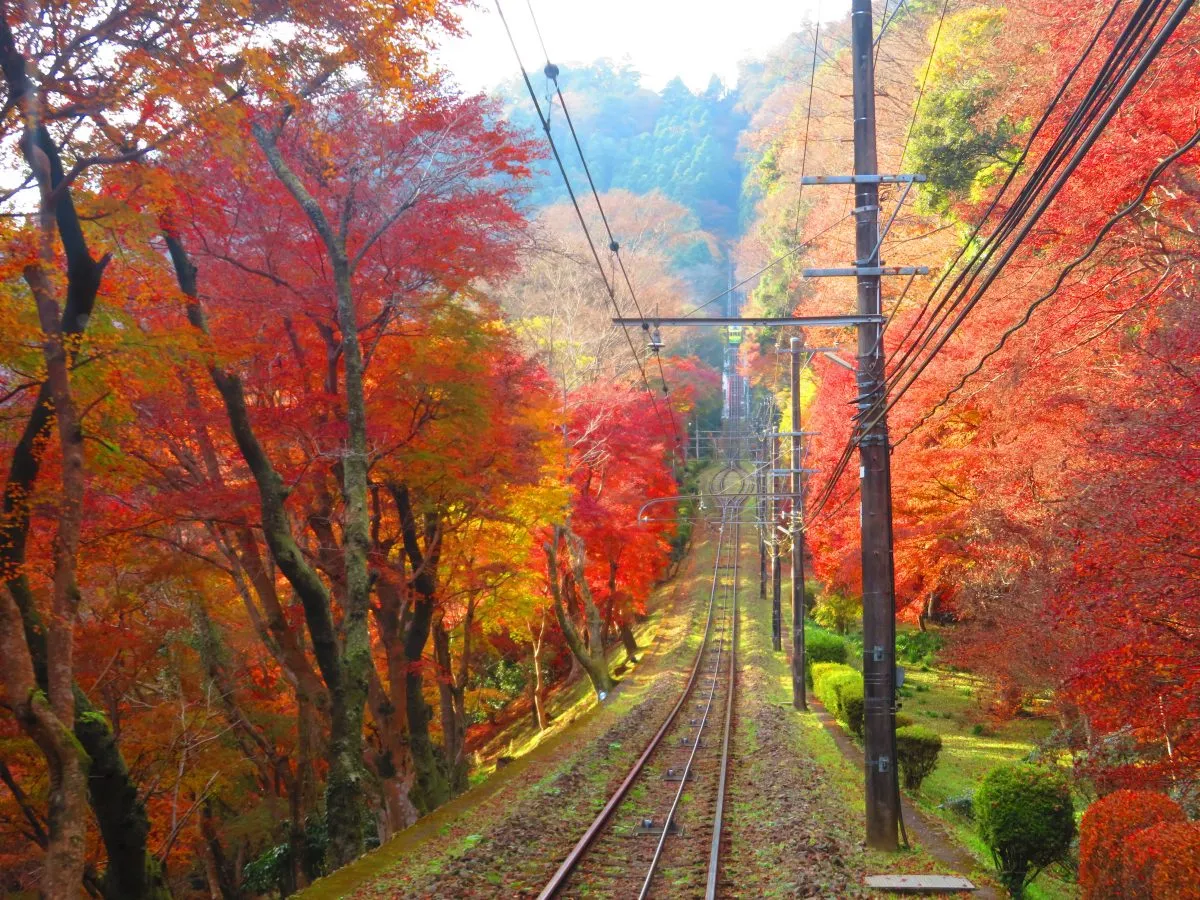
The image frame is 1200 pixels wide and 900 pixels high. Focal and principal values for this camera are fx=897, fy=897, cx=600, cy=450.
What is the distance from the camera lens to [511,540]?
20172 millimetres

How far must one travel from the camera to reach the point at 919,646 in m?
31.2

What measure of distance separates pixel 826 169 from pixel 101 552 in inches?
1367

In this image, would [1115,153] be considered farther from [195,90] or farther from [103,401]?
[103,401]

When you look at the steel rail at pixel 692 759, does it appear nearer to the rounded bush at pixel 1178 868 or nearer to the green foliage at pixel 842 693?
the green foliage at pixel 842 693

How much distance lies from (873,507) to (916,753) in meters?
6.25

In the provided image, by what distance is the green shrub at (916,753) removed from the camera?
14211mm

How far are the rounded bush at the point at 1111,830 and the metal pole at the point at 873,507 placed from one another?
253 cm

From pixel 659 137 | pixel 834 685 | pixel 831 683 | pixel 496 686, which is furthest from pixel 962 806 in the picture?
pixel 659 137

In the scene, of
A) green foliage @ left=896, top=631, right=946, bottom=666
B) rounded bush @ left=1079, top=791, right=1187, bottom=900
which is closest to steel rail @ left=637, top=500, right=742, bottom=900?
rounded bush @ left=1079, top=791, right=1187, bottom=900

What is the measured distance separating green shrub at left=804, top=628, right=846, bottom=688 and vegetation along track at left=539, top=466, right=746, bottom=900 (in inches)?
151

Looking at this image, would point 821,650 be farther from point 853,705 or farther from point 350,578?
point 350,578

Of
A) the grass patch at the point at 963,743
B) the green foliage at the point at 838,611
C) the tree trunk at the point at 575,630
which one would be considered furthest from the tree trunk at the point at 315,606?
the green foliage at the point at 838,611

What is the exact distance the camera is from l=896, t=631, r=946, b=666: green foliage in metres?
30.3

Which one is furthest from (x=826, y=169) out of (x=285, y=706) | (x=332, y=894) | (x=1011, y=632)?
(x=332, y=894)
